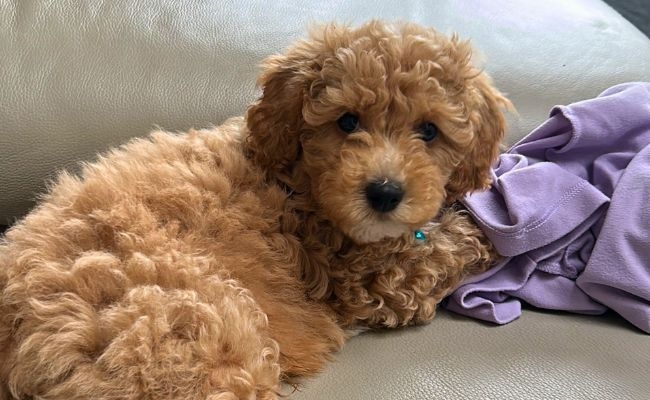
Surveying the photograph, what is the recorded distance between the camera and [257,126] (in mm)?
1378

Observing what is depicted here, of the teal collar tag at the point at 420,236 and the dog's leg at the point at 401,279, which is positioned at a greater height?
the teal collar tag at the point at 420,236

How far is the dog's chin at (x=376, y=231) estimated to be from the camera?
125 cm

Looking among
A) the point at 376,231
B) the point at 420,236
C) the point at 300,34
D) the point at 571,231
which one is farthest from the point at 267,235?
the point at 300,34

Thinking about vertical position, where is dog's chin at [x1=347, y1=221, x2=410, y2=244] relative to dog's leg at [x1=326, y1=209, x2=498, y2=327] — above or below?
above

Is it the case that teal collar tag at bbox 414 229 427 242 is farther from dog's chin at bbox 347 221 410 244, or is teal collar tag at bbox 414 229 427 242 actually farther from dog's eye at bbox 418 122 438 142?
dog's eye at bbox 418 122 438 142

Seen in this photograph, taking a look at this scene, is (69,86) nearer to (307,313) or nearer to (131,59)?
(131,59)

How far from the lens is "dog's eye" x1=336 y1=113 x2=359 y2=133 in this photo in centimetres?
129

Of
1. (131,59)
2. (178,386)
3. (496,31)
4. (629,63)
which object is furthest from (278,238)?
(629,63)

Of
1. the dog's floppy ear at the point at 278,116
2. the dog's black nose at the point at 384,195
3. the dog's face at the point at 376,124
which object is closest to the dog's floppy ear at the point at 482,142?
the dog's face at the point at 376,124

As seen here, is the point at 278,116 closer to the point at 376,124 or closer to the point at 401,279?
the point at 376,124

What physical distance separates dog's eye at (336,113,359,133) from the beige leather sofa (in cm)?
42

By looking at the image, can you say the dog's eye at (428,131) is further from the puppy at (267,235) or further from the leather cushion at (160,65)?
the leather cushion at (160,65)

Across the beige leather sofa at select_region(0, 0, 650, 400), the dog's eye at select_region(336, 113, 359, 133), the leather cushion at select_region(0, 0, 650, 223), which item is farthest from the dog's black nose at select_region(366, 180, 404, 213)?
the leather cushion at select_region(0, 0, 650, 223)

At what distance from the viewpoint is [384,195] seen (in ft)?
3.95
